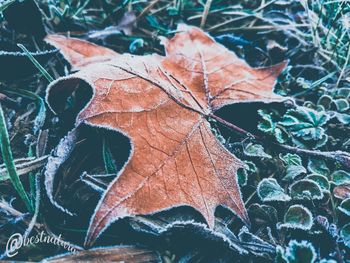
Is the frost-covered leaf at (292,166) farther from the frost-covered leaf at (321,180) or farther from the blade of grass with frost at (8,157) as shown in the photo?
the blade of grass with frost at (8,157)

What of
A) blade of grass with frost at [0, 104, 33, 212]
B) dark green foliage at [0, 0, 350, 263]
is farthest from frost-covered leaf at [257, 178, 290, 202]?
blade of grass with frost at [0, 104, 33, 212]

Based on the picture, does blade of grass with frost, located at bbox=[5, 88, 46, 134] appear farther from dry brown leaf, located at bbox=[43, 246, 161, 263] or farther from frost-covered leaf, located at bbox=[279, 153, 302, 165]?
frost-covered leaf, located at bbox=[279, 153, 302, 165]

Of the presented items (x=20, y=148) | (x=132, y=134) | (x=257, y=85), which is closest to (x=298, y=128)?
(x=257, y=85)

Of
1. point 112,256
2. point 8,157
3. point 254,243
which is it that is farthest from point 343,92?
point 8,157

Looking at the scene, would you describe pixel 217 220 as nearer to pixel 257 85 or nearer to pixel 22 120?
pixel 257 85

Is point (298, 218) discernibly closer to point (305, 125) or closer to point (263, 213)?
point (263, 213)

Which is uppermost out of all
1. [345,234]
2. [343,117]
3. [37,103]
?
[37,103]

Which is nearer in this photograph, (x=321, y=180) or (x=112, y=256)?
(x=112, y=256)
